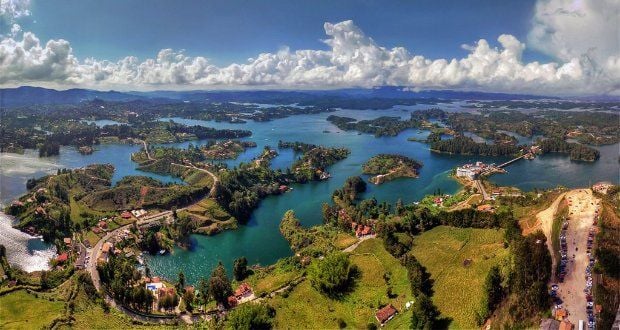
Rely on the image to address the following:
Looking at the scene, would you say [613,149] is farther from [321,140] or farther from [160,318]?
[160,318]

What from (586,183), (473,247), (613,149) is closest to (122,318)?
(473,247)

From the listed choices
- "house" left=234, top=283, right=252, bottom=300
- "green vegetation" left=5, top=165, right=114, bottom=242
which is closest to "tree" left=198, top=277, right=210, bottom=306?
"house" left=234, top=283, right=252, bottom=300

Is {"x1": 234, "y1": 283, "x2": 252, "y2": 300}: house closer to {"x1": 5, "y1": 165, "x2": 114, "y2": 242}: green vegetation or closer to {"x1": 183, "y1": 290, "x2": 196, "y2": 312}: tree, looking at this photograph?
{"x1": 183, "y1": 290, "x2": 196, "y2": 312}: tree

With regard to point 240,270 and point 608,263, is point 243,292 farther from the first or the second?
point 608,263

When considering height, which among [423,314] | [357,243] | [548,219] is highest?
[548,219]

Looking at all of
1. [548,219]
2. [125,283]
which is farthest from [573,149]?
[125,283]

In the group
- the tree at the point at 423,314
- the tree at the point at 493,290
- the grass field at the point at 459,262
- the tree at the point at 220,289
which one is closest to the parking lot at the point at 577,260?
the tree at the point at 493,290

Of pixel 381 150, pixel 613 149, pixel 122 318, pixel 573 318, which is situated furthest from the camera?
pixel 381 150
